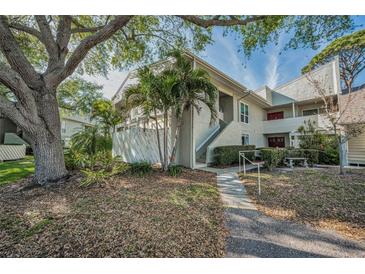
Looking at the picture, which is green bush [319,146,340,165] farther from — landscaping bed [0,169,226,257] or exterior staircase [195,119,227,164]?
landscaping bed [0,169,226,257]

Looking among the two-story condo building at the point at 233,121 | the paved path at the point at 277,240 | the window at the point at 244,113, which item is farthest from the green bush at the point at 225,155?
the paved path at the point at 277,240

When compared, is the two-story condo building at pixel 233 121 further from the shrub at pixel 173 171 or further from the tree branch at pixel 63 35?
the tree branch at pixel 63 35

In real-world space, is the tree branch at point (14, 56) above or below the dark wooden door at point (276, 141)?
above

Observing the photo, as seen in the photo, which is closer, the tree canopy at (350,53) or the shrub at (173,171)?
the shrub at (173,171)

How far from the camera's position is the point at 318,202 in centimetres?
397

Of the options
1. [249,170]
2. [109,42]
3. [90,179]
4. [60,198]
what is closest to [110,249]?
[60,198]

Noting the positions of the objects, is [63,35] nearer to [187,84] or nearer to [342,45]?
[187,84]

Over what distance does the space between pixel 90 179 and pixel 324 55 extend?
22.7 m

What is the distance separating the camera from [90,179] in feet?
15.9

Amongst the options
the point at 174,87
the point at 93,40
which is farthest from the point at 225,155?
the point at 93,40

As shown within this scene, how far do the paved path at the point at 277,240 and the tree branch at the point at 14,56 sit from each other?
253 inches

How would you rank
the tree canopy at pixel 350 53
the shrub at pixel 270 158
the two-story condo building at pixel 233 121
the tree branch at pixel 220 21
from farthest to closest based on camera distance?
the tree canopy at pixel 350 53
the two-story condo building at pixel 233 121
the shrub at pixel 270 158
the tree branch at pixel 220 21

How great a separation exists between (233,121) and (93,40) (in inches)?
354

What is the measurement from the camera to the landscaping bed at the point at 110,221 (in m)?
2.18
